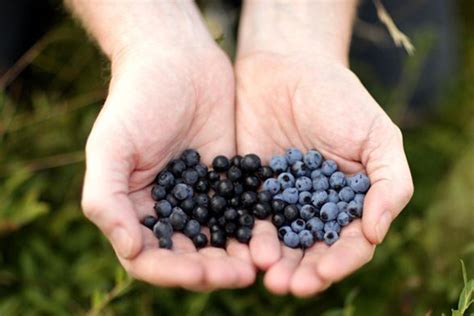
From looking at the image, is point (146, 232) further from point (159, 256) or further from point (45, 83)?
point (45, 83)

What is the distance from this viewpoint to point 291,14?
222cm

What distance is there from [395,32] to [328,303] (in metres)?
0.91

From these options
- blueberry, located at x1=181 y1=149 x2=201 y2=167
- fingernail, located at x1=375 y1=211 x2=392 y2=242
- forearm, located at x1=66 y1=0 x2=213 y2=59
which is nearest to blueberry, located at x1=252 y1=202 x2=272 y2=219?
blueberry, located at x1=181 y1=149 x2=201 y2=167

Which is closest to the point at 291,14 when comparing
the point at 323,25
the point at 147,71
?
the point at 323,25

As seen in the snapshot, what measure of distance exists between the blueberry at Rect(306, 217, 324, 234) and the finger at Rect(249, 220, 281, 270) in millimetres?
87

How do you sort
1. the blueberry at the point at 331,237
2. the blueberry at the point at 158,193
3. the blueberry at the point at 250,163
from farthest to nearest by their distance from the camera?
the blueberry at the point at 250,163 < the blueberry at the point at 158,193 < the blueberry at the point at 331,237

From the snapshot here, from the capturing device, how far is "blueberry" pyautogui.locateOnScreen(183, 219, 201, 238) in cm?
161

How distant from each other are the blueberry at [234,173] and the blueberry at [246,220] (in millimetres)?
137

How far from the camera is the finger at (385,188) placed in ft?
4.79

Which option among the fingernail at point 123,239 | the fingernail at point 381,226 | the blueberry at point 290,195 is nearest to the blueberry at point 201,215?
the blueberry at point 290,195

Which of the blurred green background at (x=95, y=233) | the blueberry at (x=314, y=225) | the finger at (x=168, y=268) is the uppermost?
the finger at (x=168, y=268)

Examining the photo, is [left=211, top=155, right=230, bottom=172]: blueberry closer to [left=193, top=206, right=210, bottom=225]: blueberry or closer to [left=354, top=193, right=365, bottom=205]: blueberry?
[left=193, top=206, right=210, bottom=225]: blueberry

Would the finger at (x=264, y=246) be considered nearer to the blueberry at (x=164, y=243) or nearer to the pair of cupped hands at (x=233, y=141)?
the pair of cupped hands at (x=233, y=141)

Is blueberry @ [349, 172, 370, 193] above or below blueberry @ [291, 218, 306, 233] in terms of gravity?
above
